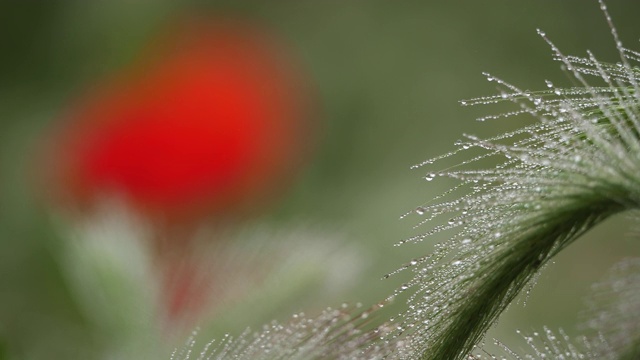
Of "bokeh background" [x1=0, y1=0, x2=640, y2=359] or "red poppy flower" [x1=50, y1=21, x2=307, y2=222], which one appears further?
"red poppy flower" [x1=50, y1=21, x2=307, y2=222]

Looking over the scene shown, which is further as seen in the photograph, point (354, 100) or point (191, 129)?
point (354, 100)

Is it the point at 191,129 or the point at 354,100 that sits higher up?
the point at 354,100

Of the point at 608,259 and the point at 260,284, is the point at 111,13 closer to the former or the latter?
the point at 608,259

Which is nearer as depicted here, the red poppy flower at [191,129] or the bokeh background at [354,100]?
the bokeh background at [354,100]

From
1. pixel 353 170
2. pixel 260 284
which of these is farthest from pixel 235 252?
pixel 353 170
